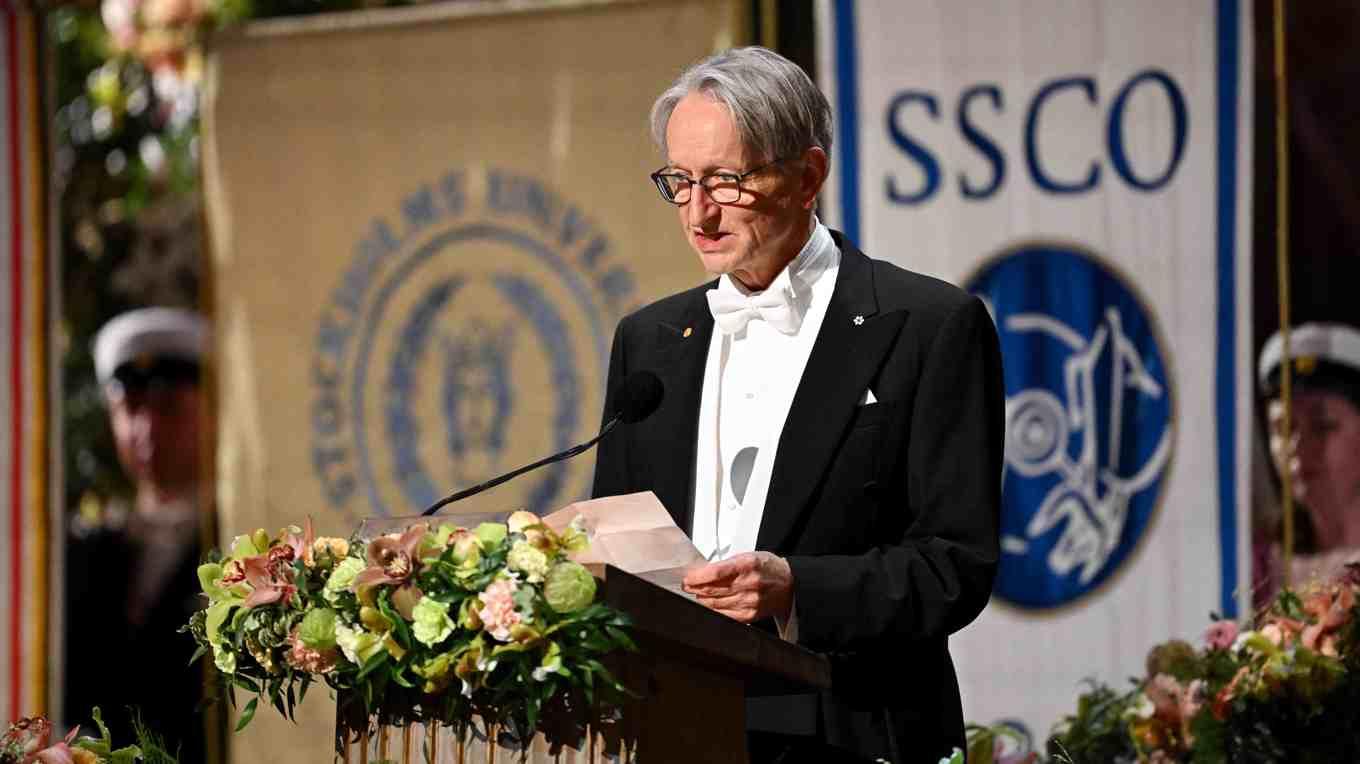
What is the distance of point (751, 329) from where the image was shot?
2.76 metres

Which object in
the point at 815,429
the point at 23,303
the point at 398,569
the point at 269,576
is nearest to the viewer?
the point at 398,569

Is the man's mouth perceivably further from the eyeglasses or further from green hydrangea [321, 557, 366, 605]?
green hydrangea [321, 557, 366, 605]

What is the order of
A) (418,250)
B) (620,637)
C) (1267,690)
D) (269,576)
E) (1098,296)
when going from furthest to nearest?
1. (418,250)
2. (1098,296)
3. (1267,690)
4. (269,576)
5. (620,637)

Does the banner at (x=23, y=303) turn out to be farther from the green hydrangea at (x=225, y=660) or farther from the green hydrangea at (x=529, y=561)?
the green hydrangea at (x=529, y=561)

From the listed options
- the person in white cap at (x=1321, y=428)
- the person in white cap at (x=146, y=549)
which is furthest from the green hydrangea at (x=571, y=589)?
the person in white cap at (x=146, y=549)

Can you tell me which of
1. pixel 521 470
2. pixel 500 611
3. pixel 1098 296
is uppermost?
pixel 1098 296

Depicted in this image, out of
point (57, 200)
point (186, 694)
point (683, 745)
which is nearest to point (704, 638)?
point (683, 745)

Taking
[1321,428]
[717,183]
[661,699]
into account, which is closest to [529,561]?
[661,699]

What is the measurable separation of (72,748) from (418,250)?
4161mm

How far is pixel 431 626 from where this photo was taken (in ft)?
6.88

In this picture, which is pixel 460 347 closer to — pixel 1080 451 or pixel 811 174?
pixel 1080 451

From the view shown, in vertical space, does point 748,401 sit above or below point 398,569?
above

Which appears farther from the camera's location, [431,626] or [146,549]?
[146,549]

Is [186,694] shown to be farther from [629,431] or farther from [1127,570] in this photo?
[629,431]
